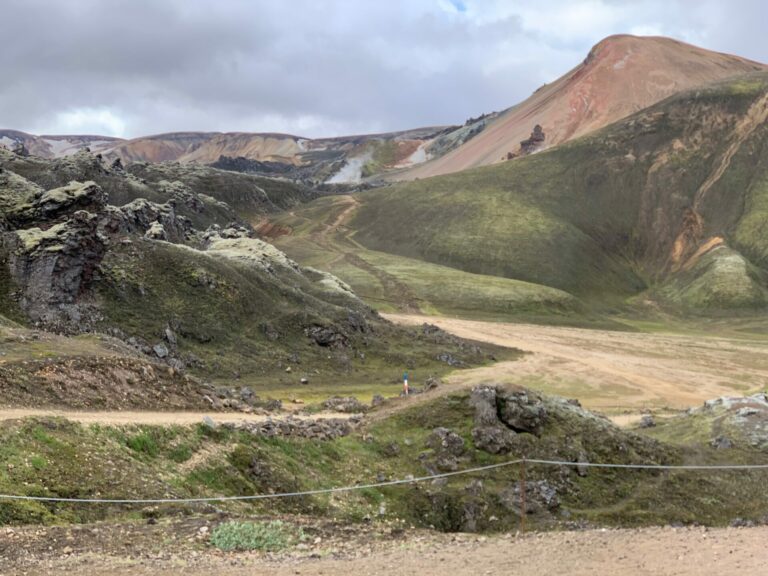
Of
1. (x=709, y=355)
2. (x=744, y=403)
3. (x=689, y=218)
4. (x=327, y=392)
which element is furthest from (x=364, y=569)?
(x=689, y=218)

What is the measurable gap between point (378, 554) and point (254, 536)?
2941 mm

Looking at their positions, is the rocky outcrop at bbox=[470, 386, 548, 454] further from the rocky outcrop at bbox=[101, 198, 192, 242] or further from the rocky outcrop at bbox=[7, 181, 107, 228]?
the rocky outcrop at bbox=[101, 198, 192, 242]

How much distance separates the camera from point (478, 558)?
47.2 feet

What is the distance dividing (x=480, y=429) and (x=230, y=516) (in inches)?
495

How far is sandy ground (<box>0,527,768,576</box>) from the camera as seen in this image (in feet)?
40.6

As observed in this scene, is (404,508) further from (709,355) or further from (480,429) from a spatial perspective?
(709,355)

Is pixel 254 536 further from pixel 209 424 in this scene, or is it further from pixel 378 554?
pixel 209 424

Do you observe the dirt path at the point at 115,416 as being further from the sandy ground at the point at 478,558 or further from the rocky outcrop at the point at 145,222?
the rocky outcrop at the point at 145,222

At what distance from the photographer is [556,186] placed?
185500mm

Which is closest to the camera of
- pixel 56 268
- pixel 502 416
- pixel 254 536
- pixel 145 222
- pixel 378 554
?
pixel 378 554

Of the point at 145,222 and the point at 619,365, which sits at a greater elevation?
the point at 145,222

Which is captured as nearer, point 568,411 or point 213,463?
point 213,463

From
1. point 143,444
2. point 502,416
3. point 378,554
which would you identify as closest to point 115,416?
point 143,444

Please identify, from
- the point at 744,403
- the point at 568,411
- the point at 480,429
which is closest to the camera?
the point at 480,429
